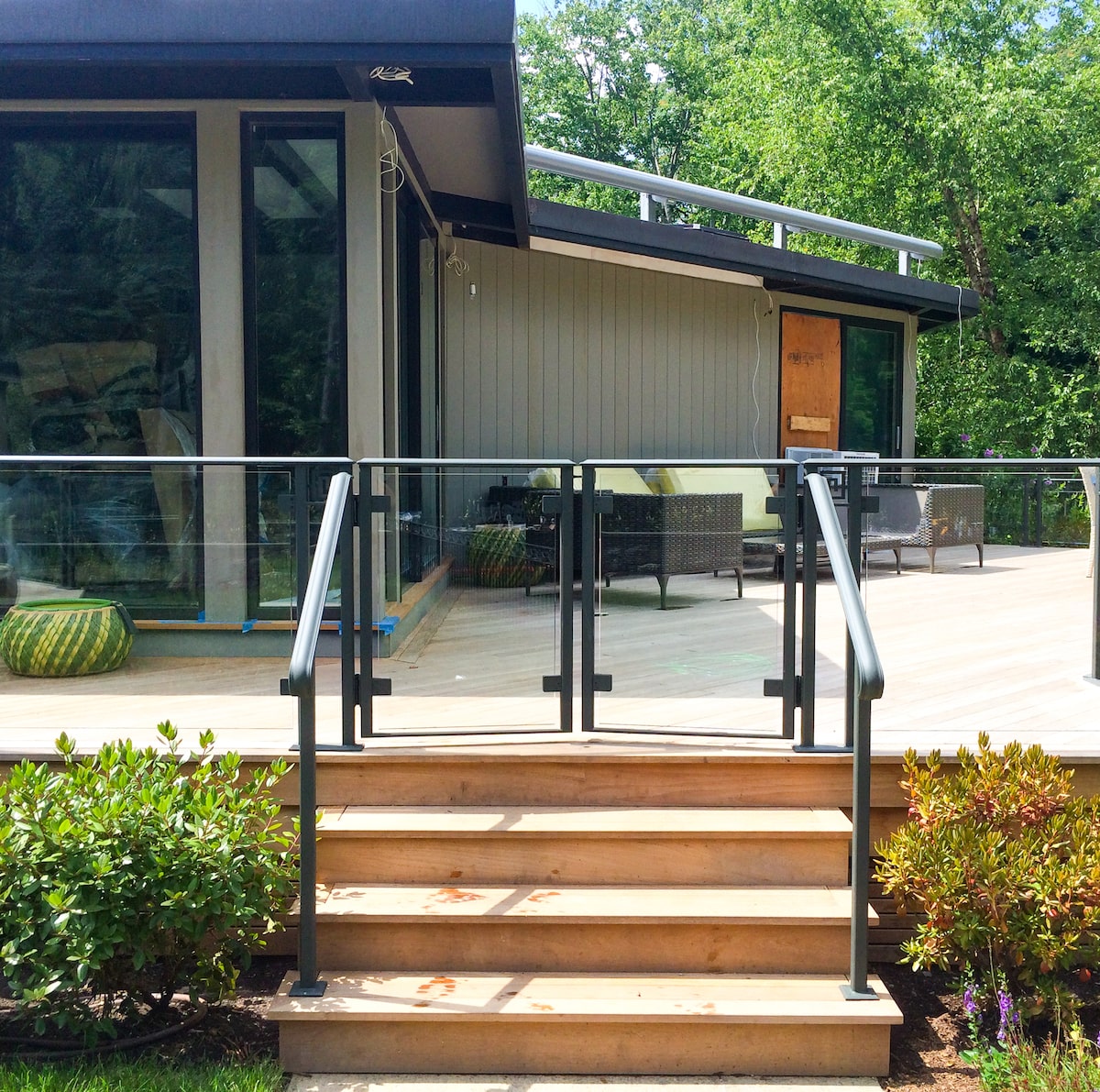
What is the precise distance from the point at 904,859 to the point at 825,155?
15446mm

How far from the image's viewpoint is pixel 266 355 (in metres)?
5.20

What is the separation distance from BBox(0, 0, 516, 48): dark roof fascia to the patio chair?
2554 millimetres

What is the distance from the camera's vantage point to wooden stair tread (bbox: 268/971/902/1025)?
2746mm

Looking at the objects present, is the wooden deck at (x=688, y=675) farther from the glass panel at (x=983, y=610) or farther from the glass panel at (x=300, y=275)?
the glass panel at (x=300, y=275)

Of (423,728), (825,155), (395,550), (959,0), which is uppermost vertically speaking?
(959,0)

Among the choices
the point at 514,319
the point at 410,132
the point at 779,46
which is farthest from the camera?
the point at 779,46

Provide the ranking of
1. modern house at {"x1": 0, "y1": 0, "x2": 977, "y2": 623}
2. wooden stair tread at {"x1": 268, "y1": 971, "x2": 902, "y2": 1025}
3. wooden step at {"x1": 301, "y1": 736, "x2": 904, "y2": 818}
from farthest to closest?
modern house at {"x1": 0, "y1": 0, "x2": 977, "y2": 623} < wooden step at {"x1": 301, "y1": 736, "x2": 904, "y2": 818} < wooden stair tread at {"x1": 268, "y1": 971, "x2": 902, "y2": 1025}

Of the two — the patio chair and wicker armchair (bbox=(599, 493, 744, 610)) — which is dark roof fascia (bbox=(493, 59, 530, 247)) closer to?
wicker armchair (bbox=(599, 493, 744, 610))

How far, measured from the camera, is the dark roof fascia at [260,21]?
4082mm

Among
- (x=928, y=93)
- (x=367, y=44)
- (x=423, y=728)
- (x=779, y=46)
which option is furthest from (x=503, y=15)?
(x=779, y=46)

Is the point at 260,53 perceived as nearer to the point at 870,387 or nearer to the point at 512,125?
the point at 512,125

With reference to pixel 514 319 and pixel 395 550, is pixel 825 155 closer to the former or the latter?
pixel 514 319

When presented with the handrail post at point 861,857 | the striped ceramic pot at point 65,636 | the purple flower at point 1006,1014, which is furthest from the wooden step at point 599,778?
the striped ceramic pot at point 65,636

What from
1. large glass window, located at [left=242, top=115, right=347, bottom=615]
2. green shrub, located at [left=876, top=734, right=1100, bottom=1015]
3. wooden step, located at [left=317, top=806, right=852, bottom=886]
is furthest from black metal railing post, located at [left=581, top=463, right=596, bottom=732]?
large glass window, located at [left=242, top=115, right=347, bottom=615]
